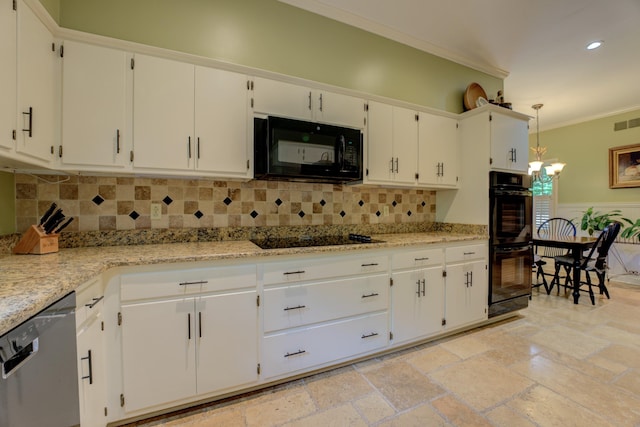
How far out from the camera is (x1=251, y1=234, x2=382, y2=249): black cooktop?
6.37ft

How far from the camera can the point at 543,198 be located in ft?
19.3

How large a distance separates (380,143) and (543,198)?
17.9 ft

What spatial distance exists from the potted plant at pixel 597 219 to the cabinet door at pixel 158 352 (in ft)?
20.7

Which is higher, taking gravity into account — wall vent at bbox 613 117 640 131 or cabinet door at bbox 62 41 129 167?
wall vent at bbox 613 117 640 131

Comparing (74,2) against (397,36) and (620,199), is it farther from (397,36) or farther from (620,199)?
(620,199)

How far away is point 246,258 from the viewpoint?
5.54ft

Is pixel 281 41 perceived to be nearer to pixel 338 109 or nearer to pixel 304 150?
pixel 338 109

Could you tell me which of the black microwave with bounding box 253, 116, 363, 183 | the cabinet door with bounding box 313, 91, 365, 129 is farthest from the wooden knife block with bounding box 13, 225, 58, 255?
the cabinet door with bounding box 313, 91, 365, 129

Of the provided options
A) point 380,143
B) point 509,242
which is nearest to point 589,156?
point 509,242

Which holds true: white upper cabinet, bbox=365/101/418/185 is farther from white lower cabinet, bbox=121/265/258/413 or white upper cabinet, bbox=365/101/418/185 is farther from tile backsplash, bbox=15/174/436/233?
white lower cabinet, bbox=121/265/258/413

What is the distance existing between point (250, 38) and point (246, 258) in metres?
1.75

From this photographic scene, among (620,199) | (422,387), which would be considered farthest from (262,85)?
(620,199)

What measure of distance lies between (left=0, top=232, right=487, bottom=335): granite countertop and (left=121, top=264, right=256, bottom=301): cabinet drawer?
0.08 meters

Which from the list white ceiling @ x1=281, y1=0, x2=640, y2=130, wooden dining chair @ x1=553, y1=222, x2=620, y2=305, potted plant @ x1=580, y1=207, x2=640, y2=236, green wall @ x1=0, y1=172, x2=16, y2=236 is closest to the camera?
green wall @ x1=0, y1=172, x2=16, y2=236
